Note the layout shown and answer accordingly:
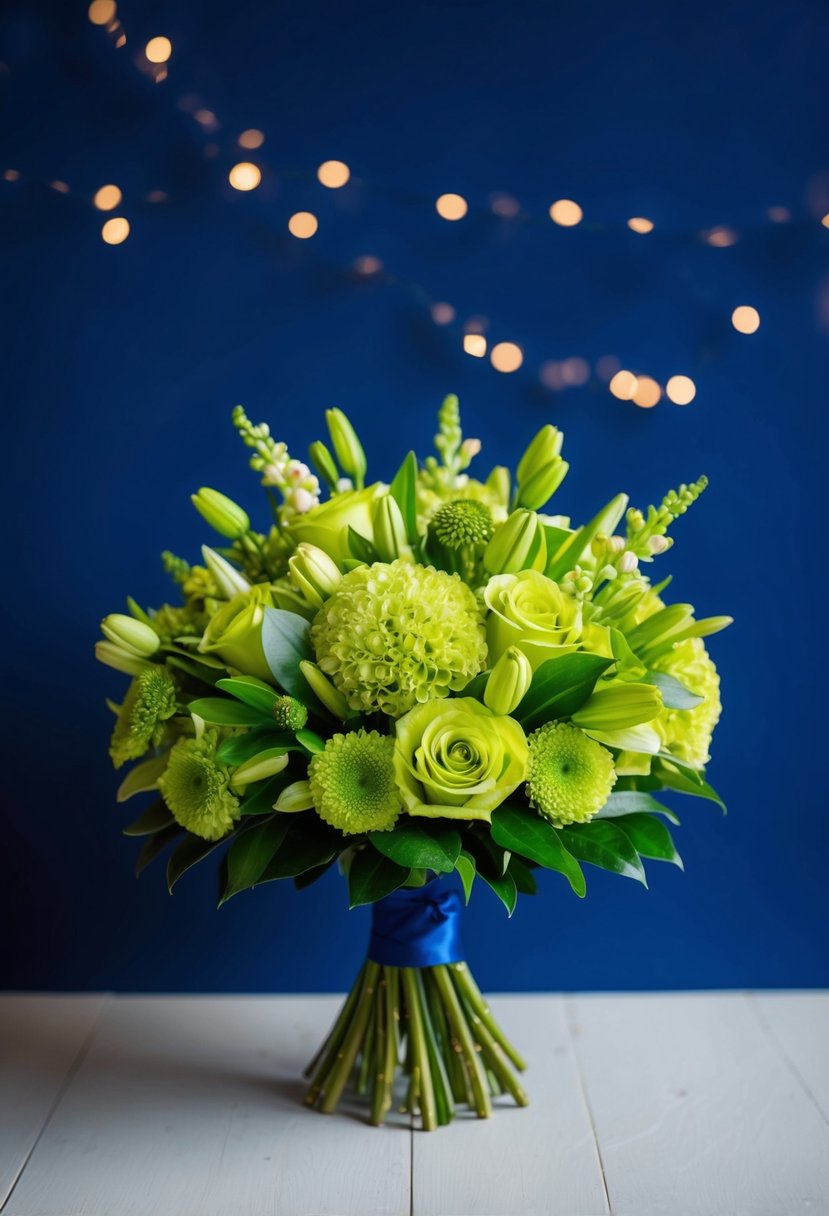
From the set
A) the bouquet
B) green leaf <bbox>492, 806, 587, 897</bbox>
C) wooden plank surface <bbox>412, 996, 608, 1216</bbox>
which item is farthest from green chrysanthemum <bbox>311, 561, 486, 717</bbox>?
wooden plank surface <bbox>412, 996, 608, 1216</bbox>

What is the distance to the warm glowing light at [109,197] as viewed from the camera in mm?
1205

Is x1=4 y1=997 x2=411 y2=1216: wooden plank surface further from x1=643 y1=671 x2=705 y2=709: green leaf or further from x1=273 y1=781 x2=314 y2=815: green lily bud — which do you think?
x1=643 y1=671 x2=705 y2=709: green leaf

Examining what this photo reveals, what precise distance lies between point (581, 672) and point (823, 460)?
56 centimetres

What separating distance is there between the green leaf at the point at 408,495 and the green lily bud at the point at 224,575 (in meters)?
0.14

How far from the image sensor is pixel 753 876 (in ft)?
4.04

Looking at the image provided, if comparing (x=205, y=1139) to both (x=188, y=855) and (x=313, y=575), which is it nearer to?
(x=188, y=855)

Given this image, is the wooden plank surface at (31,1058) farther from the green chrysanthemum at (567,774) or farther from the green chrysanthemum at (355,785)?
the green chrysanthemum at (567,774)

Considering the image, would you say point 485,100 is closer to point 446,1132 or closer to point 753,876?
point 753,876

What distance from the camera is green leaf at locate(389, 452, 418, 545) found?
91 centimetres

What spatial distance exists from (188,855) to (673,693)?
0.40 metres

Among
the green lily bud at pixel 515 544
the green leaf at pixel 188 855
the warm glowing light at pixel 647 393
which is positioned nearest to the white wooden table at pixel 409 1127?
the green leaf at pixel 188 855

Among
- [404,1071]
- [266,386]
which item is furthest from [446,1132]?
[266,386]

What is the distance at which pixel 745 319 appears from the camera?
1.20 meters

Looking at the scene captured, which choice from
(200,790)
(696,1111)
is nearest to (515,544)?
(200,790)
